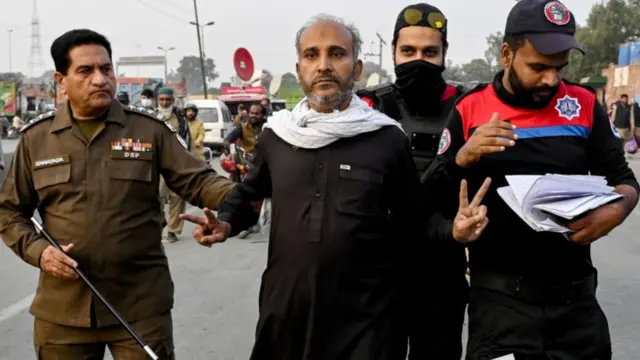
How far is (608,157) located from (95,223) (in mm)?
1927

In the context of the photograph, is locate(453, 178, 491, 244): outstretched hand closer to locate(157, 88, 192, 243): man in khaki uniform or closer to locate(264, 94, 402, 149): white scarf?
locate(264, 94, 402, 149): white scarf

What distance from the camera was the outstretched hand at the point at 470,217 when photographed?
2502mm

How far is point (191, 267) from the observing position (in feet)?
25.6

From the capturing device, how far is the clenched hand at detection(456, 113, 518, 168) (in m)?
2.57

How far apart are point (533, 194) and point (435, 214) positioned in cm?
45

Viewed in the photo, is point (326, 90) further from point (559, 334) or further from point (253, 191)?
point (559, 334)

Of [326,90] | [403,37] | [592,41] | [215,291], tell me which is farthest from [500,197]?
[592,41]

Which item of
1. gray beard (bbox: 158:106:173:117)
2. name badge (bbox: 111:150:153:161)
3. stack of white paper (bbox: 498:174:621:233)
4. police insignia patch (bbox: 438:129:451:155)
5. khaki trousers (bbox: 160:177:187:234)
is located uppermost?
gray beard (bbox: 158:106:173:117)

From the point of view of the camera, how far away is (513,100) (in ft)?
9.32

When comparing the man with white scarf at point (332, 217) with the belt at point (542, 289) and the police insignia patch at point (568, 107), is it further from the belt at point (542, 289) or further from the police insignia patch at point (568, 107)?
the police insignia patch at point (568, 107)

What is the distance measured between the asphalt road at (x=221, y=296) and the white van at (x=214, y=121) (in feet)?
49.1

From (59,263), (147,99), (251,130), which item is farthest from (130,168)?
(147,99)

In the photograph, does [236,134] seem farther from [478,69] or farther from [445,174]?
[478,69]

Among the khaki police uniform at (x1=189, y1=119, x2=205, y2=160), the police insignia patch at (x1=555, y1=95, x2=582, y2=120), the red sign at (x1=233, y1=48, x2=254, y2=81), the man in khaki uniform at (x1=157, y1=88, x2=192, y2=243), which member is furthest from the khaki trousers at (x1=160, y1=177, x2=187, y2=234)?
the red sign at (x1=233, y1=48, x2=254, y2=81)
